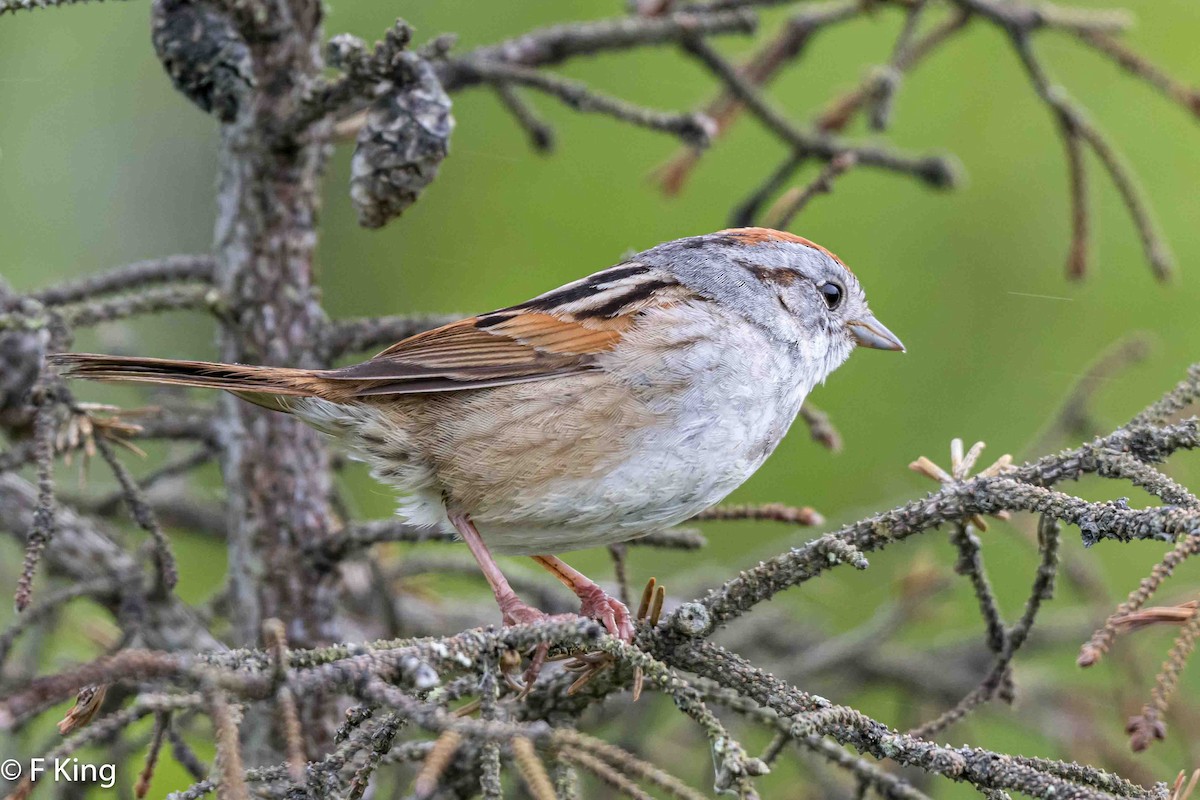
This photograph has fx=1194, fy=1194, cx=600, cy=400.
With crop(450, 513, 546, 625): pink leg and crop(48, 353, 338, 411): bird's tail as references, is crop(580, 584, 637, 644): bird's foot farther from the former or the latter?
crop(48, 353, 338, 411): bird's tail

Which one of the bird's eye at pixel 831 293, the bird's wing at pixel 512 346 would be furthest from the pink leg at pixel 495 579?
the bird's eye at pixel 831 293

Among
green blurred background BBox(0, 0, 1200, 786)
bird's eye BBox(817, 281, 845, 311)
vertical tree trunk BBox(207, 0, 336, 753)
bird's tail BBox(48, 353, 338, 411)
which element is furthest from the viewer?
green blurred background BBox(0, 0, 1200, 786)

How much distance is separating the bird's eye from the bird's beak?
3.2 inches

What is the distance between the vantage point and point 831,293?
11.3ft

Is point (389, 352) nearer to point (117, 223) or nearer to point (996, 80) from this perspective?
point (996, 80)

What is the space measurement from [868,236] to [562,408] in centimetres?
293

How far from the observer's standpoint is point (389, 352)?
118 inches

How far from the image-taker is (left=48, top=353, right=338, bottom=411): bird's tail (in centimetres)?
253

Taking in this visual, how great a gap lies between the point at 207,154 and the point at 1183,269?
203 inches

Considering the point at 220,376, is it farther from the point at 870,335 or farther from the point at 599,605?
the point at 870,335

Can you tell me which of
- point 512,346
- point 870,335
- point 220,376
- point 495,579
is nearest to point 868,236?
point 870,335

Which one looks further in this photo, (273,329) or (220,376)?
(273,329)

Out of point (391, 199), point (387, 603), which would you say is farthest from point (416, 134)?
point (387, 603)

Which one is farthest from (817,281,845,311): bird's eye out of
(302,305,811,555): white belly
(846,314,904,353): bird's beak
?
(302,305,811,555): white belly
